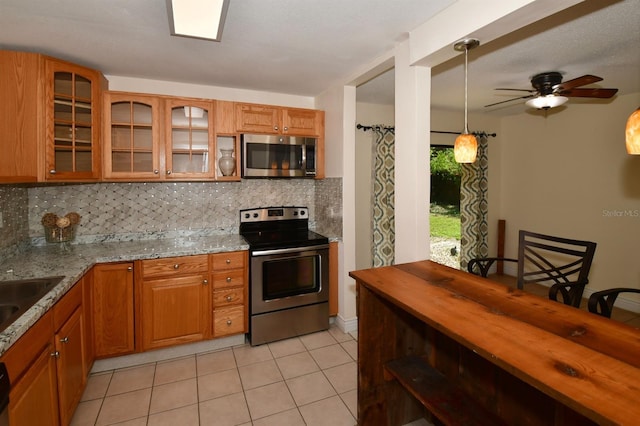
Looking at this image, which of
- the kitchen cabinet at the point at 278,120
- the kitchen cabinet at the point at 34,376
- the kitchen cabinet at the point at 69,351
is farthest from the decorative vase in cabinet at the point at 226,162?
the kitchen cabinet at the point at 34,376

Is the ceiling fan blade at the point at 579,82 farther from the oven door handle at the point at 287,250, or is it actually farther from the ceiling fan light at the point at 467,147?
the oven door handle at the point at 287,250

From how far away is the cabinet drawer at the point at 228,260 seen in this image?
9.05 feet

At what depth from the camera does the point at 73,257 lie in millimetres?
2393

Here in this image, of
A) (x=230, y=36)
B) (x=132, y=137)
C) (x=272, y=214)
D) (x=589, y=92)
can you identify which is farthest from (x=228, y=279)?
(x=589, y=92)

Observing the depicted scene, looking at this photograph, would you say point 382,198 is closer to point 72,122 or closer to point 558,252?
point 558,252

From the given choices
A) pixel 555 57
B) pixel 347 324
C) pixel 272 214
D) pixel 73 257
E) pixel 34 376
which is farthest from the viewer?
pixel 272 214

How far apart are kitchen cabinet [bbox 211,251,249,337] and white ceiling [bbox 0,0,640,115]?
1.57 m

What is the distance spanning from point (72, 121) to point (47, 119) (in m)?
0.19

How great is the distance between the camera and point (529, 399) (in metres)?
1.43

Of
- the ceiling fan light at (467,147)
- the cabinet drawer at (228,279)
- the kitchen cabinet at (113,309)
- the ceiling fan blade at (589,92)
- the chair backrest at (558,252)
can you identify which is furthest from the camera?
the cabinet drawer at (228,279)

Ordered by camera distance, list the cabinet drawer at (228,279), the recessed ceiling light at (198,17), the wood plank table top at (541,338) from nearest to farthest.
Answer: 1. the wood plank table top at (541,338)
2. the recessed ceiling light at (198,17)
3. the cabinet drawer at (228,279)

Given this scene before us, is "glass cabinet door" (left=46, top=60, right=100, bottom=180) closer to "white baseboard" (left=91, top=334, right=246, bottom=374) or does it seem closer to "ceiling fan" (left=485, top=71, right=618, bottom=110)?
"white baseboard" (left=91, top=334, right=246, bottom=374)

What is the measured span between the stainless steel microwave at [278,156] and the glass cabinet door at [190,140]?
1.14 ft

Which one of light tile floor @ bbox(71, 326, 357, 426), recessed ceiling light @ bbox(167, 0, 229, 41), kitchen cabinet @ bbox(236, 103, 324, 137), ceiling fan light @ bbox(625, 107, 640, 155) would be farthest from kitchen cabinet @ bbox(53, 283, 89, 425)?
ceiling fan light @ bbox(625, 107, 640, 155)
